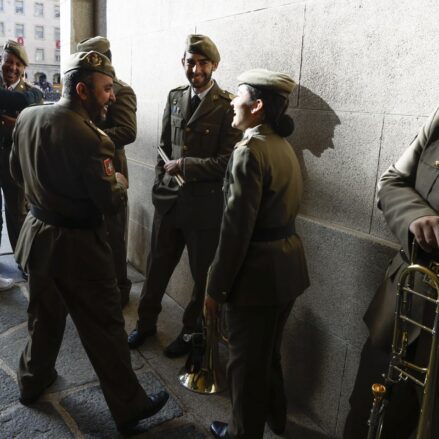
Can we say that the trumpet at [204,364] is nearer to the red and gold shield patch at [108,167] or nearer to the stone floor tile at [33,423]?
the stone floor tile at [33,423]

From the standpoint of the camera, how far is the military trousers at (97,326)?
2.64 meters

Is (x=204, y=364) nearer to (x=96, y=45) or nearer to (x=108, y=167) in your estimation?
(x=108, y=167)

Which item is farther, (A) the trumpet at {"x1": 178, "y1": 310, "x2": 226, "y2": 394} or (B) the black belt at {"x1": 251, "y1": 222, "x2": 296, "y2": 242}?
(A) the trumpet at {"x1": 178, "y1": 310, "x2": 226, "y2": 394}

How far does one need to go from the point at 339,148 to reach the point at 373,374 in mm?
1232

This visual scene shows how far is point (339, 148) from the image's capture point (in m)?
2.71

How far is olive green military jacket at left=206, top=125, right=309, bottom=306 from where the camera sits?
2172 millimetres

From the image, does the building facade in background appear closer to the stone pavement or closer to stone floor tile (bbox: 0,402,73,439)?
the stone pavement

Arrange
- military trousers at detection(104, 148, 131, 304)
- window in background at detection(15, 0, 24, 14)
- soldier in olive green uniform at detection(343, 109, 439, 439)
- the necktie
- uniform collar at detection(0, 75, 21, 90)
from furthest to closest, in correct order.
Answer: window in background at detection(15, 0, 24, 14), uniform collar at detection(0, 75, 21, 90), military trousers at detection(104, 148, 131, 304), the necktie, soldier in olive green uniform at detection(343, 109, 439, 439)

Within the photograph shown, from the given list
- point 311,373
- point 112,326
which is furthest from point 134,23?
point 311,373

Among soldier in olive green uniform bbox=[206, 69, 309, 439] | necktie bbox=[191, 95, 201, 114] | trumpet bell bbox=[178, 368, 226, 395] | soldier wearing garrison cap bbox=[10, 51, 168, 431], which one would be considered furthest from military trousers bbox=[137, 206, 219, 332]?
soldier in olive green uniform bbox=[206, 69, 309, 439]

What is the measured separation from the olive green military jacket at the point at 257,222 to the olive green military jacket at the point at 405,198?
448 millimetres

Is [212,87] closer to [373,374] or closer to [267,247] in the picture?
[267,247]

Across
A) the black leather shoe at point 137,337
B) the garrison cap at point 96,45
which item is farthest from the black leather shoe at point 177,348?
the garrison cap at point 96,45

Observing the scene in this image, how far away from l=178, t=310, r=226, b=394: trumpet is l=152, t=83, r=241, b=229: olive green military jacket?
78 cm
